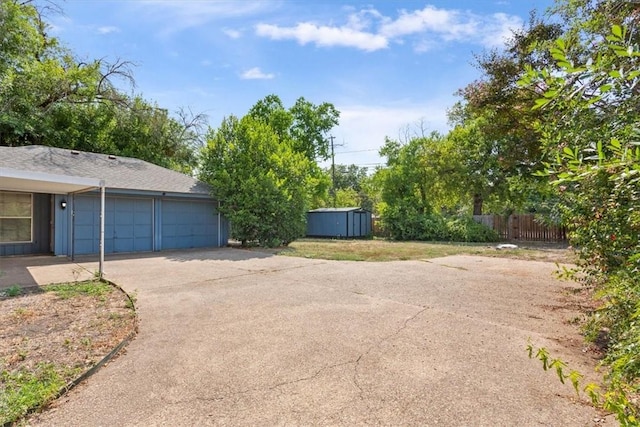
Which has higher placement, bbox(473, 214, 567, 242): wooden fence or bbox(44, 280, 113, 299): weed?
bbox(473, 214, 567, 242): wooden fence

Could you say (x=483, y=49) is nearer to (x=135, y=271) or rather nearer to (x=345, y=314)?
(x=345, y=314)

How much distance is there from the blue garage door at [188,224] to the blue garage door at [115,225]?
0.62 metres

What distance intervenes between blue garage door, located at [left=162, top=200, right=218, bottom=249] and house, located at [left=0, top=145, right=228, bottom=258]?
36 mm

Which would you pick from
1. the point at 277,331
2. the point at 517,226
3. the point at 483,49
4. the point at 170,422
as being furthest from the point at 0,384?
the point at 517,226

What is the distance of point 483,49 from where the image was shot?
10062 millimetres

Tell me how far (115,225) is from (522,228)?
18.4m

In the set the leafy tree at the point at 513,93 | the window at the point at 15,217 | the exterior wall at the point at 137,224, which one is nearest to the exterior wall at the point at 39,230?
the window at the point at 15,217

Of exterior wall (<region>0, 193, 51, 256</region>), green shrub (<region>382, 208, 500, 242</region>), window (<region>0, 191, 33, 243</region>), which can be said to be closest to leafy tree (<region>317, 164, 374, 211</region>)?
green shrub (<region>382, 208, 500, 242</region>)

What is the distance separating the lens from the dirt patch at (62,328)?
3.37 meters

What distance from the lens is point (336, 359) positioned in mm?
3449

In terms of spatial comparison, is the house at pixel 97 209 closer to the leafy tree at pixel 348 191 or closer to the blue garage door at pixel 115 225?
the blue garage door at pixel 115 225

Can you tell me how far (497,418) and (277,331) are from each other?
2465 millimetres

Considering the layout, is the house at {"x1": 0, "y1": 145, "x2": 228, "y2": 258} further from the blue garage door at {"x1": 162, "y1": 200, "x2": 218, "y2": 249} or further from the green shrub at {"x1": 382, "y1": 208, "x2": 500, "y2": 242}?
the green shrub at {"x1": 382, "y1": 208, "x2": 500, "y2": 242}

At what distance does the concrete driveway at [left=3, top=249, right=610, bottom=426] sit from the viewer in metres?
2.56
